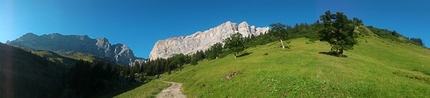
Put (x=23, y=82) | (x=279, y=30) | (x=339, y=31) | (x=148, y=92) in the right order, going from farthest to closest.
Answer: (x=23, y=82)
(x=279, y=30)
(x=339, y=31)
(x=148, y=92)

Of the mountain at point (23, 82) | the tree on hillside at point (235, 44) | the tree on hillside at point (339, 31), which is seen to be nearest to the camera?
the tree on hillside at point (339, 31)

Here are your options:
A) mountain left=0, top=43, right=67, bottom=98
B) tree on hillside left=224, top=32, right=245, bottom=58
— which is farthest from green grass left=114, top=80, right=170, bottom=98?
mountain left=0, top=43, right=67, bottom=98

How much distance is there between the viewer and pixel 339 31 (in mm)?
61875

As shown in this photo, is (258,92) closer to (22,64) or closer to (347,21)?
(347,21)

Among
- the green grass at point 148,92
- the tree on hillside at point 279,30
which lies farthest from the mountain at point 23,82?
the tree on hillside at point 279,30

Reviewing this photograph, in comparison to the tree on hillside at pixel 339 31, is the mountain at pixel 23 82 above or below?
below

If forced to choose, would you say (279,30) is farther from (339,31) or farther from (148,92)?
(148,92)

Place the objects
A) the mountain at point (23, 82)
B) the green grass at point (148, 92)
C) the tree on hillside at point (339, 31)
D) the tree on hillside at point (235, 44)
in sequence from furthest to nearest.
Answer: the mountain at point (23, 82)
the tree on hillside at point (235, 44)
the tree on hillside at point (339, 31)
the green grass at point (148, 92)

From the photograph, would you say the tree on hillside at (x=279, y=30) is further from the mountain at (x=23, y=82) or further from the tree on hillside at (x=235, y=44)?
the mountain at (x=23, y=82)

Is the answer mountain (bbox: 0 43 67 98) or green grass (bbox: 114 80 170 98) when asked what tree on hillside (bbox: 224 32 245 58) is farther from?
mountain (bbox: 0 43 67 98)

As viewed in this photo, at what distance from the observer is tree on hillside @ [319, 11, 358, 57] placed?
59094 mm

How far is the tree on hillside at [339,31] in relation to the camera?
59.1 metres

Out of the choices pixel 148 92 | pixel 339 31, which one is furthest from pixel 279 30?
pixel 148 92

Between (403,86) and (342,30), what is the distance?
120 feet
